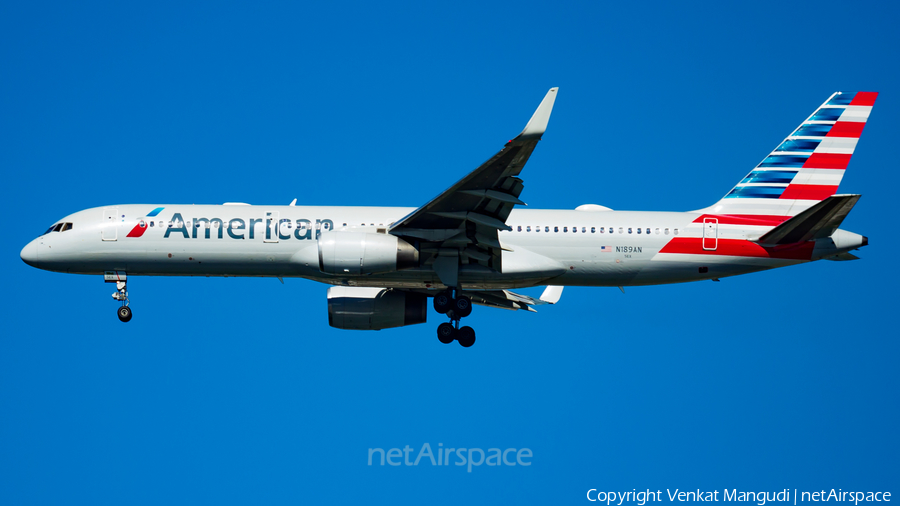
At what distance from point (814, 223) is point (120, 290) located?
23772 mm

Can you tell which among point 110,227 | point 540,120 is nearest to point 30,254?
point 110,227

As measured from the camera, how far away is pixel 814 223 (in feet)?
91.0

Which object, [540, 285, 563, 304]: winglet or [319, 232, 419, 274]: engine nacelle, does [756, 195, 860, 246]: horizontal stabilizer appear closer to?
[540, 285, 563, 304]: winglet

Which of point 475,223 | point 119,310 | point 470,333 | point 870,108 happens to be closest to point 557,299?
point 470,333

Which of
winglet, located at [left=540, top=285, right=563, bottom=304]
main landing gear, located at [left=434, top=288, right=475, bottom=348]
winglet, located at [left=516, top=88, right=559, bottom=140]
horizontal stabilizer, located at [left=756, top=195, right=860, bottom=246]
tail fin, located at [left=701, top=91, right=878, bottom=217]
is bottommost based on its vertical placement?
main landing gear, located at [left=434, top=288, right=475, bottom=348]

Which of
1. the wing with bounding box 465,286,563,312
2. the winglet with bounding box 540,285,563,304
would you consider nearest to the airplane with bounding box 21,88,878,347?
the wing with bounding box 465,286,563,312

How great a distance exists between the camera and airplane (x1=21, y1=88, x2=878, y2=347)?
2841 cm

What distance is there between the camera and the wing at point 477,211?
921 inches

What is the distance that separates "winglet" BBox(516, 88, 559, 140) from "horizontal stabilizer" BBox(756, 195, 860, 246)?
968 cm

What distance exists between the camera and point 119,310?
31234 mm

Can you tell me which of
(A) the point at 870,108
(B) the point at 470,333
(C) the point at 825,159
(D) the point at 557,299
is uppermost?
(A) the point at 870,108

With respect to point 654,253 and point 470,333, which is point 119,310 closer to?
point 470,333

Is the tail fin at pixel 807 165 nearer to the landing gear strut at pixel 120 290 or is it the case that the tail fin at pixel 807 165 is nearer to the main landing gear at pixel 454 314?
the main landing gear at pixel 454 314

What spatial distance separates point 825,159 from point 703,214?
5.21 m
